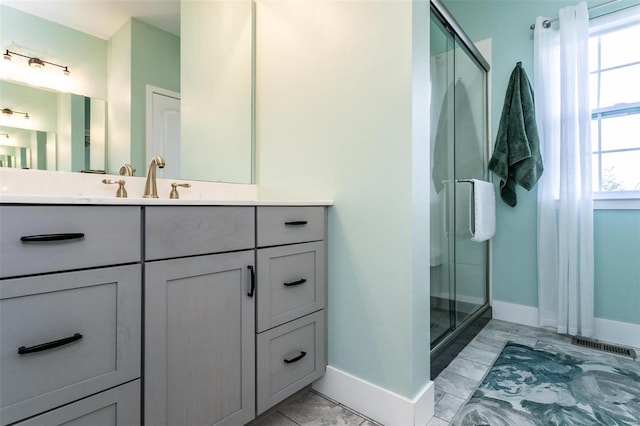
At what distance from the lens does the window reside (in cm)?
191

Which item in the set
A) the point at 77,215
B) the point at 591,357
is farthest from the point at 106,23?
the point at 591,357

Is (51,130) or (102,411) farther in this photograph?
(51,130)

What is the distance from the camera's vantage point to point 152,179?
131 centimetres

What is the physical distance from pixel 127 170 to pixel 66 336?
77 cm

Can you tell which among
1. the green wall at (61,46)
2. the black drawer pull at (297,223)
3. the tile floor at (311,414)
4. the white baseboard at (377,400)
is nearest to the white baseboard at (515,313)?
the white baseboard at (377,400)

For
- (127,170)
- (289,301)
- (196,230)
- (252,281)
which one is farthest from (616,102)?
(127,170)

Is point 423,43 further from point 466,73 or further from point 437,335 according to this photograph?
point 437,335

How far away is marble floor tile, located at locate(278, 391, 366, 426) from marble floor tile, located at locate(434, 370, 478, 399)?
0.47 meters

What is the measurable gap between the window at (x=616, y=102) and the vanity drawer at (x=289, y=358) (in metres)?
2.03

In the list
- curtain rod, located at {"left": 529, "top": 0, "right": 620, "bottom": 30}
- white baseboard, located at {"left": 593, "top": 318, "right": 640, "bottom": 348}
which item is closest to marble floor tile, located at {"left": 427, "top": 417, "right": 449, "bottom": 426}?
white baseboard, located at {"left": 593, "top": 318, "right": 640, "bottom": 348}

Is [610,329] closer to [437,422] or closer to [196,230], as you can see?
[437,422]

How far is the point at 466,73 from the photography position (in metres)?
2.09

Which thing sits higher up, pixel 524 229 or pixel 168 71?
pixel 168 71

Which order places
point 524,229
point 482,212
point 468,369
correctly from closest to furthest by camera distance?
1. point 468,369
2. point 482,212
3. point 524,229
